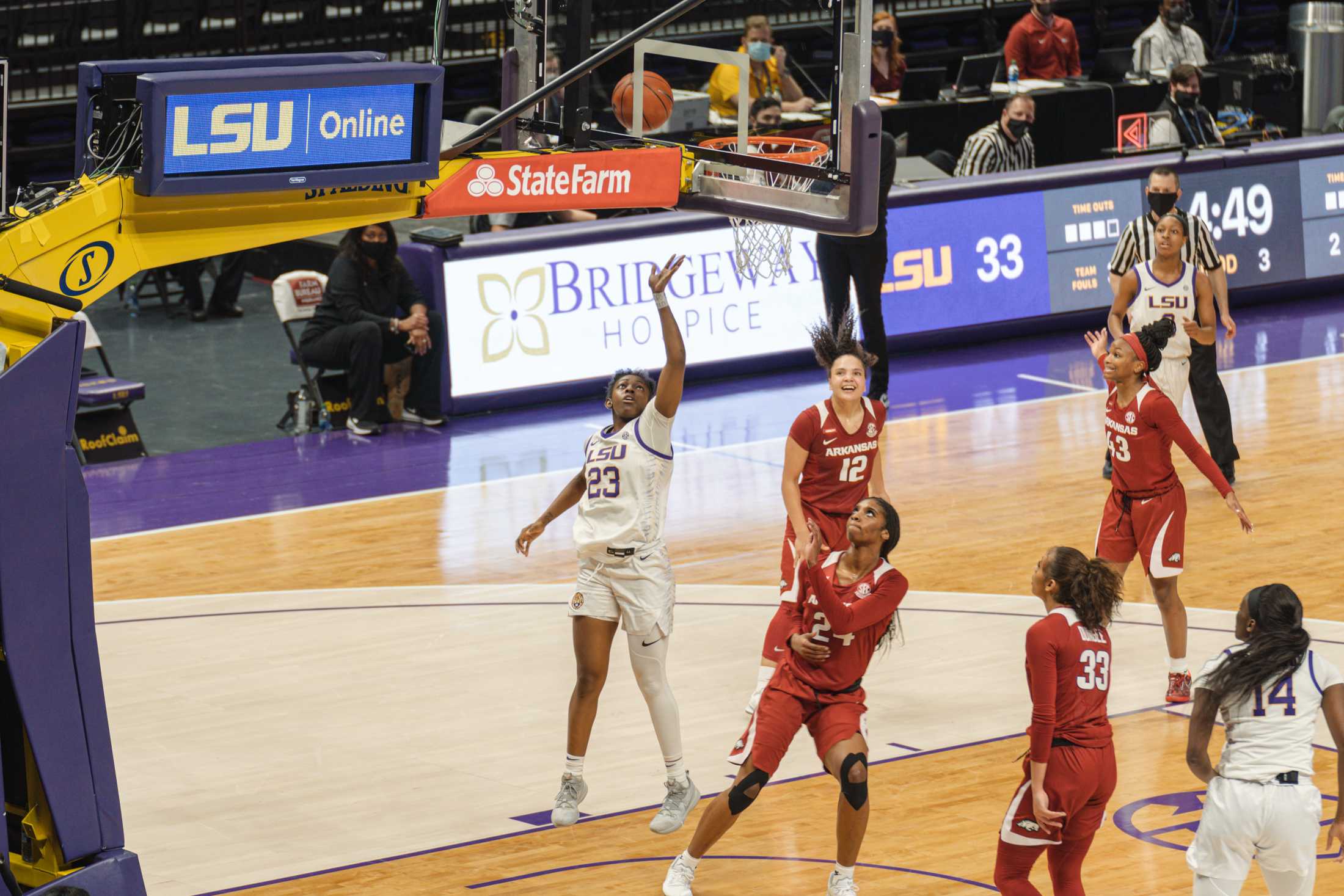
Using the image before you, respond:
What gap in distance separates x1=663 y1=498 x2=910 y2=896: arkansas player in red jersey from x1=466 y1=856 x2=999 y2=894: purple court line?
0.43 m

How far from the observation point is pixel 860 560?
8.00m

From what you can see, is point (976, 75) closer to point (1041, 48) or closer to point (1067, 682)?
point (1041, 48)

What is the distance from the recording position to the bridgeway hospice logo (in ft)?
54.2

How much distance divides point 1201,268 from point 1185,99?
7.10m

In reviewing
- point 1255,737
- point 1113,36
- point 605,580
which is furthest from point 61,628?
point 1113,36

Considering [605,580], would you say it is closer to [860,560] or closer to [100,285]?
[860,560]

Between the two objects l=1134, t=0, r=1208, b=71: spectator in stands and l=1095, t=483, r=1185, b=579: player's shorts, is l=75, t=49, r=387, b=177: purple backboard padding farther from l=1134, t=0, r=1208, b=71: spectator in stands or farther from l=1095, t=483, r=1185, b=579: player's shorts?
l=1134, t=0, r=1208, b=71: spectator in stands

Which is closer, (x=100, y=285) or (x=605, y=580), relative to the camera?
(x=100, y=285)

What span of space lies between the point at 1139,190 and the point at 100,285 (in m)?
14.1

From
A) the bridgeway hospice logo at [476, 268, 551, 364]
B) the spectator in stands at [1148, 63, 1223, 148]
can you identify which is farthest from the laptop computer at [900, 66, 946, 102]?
the bridgeway hospice logo at [476, 268, 551, 364]

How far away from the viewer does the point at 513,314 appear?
54.7 feet

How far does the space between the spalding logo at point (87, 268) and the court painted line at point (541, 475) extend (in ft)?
23.9

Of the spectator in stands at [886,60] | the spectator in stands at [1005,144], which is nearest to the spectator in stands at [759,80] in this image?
the spectator in stands at [886,60]

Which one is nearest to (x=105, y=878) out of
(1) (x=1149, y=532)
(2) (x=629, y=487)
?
(2) (x=629, y=487)
